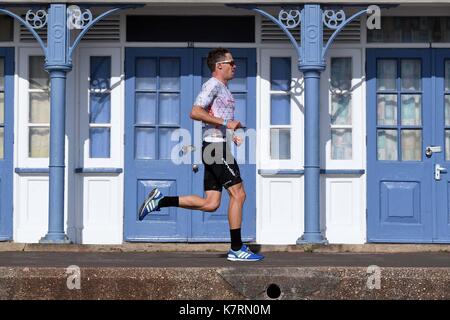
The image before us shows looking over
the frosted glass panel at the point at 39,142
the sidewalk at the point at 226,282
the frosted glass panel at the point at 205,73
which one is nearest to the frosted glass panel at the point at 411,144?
the frosted glass panel at the point at 205,73

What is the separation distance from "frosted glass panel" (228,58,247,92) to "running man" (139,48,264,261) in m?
3.96

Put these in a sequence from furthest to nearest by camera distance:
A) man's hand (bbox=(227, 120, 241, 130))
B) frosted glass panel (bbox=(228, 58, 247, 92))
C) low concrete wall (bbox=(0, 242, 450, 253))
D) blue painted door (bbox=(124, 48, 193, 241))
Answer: frosted glass panel (bbox=(228, 58, 247, 92))
blue painted door (bbox=(124, 48, 193, 241))
low concrete wall (bbox=(0, 242, 450, 253))
man's hand (bbox=(227, 120, 241, 130))

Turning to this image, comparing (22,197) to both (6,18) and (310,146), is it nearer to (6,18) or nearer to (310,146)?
(6,18)

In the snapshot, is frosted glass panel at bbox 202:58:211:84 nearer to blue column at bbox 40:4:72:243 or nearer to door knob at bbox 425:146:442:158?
blue column at bbox 40:4:72:243

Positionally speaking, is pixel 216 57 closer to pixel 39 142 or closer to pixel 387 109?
pixel 387 109

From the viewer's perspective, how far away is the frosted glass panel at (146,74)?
14806 millimetres

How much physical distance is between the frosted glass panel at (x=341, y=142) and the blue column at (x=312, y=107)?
0.83m

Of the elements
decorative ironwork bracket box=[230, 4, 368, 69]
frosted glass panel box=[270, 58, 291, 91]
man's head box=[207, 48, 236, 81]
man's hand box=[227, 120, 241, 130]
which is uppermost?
decorative ironwork bracket box=[230, 4, 368, 69]

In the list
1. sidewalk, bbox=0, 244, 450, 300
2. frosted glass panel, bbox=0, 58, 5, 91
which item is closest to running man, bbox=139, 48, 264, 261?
sidewalk, bbox=0, 244, 450, 300

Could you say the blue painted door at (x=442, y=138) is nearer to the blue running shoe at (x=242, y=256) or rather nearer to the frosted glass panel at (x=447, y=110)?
the frosted glass panel at (x=447, y=110)

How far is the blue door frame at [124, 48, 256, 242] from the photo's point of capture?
48.1 ft
